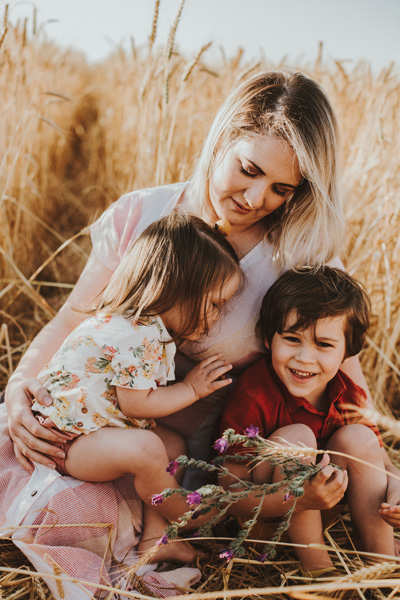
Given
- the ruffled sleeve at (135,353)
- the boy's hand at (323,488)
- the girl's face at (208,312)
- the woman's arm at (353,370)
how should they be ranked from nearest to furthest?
1. the boy's hand at (323,488)
2. the ruffled sleeve at (135,353)
3. the girl's face at (208,312)
4. the woman's arm at (353,370)

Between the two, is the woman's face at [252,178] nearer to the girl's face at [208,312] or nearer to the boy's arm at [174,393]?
the girl's face at [208,312]

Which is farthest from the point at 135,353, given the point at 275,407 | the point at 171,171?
the point at 171,171

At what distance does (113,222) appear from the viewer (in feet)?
4.93

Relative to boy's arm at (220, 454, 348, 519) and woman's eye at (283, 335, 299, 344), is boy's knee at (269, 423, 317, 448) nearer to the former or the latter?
boy's arm at (220, 454, 348, 519)

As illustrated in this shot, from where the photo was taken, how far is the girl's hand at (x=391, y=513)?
1.15 m

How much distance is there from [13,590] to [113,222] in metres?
1.05

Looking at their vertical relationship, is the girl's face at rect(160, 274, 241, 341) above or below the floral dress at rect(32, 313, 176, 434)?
above

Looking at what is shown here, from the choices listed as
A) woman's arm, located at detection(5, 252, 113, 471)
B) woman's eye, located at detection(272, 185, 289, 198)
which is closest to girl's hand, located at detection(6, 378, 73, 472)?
woman's arm, located at detection(5, 252, 113, 471)

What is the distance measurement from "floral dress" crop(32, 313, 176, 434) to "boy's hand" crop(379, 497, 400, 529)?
2.09ft

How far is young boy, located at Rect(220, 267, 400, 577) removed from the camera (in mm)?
1218

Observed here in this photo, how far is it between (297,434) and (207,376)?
0.92 feet

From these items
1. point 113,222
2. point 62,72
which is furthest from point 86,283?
point 62,72

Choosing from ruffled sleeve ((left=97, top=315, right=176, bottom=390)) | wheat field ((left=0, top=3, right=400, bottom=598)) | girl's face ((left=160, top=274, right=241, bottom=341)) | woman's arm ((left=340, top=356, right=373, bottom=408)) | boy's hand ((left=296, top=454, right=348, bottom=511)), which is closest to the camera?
boy's hand ((left=296, top=454, right=348, bottom=511))

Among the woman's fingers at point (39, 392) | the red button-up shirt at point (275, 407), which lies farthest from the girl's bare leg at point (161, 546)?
the woman's fingers at point (39, 392)
